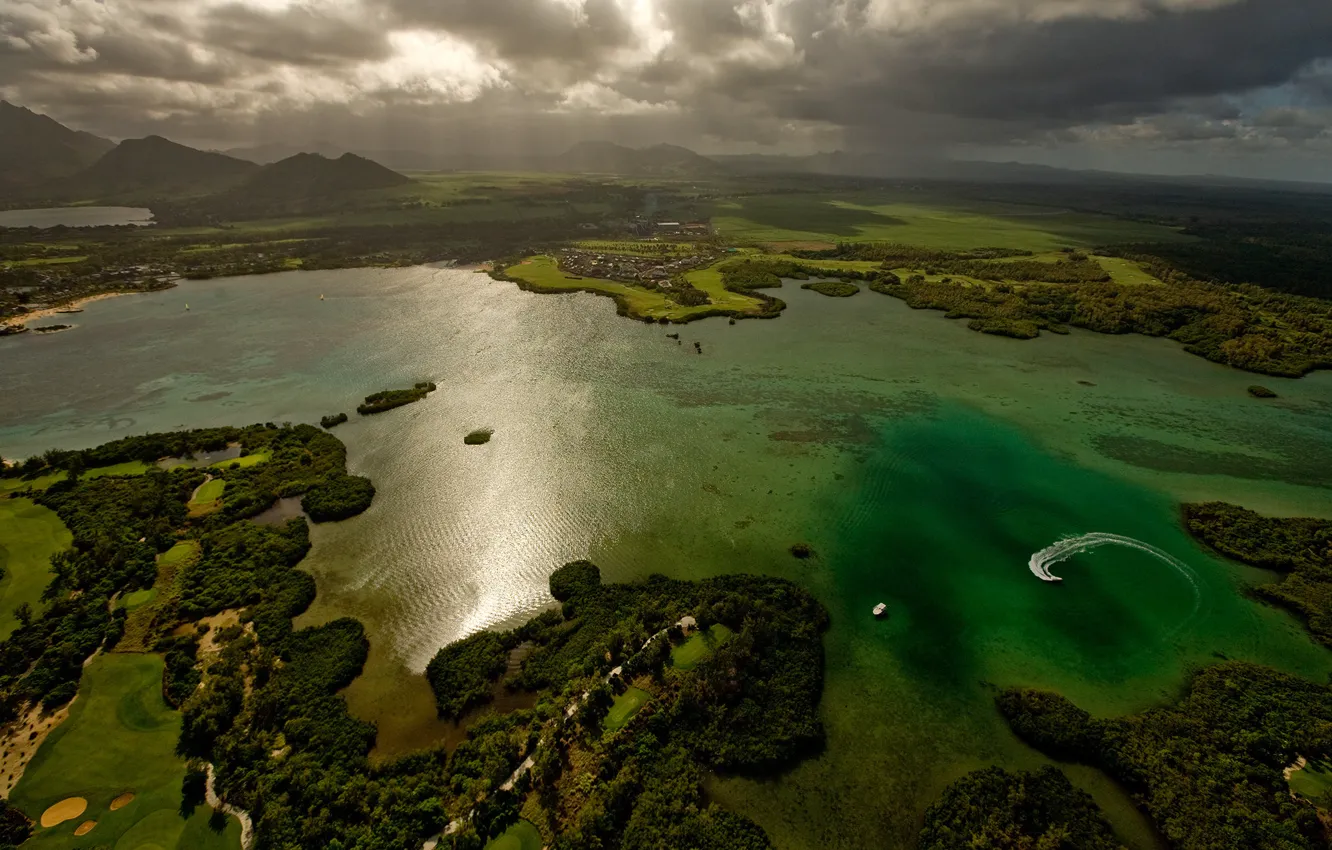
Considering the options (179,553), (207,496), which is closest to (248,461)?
(207,496)

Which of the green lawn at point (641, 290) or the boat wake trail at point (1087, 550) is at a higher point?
the green lawn at point (641, 290)

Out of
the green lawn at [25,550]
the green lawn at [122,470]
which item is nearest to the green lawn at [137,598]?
the green lawn at [25,550]

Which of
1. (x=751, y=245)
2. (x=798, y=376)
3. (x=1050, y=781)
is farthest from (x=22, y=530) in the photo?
(x=751, y=245)

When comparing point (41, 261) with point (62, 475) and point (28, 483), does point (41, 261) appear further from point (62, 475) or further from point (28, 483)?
point (28, 483)

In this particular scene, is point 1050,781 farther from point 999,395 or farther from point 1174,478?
point 999,395

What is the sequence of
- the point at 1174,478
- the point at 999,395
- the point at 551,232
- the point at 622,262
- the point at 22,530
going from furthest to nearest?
the point at 551,232 < the point at 622,262 < the point at 999,395 < the point at 1174,478 < the point at 22,530

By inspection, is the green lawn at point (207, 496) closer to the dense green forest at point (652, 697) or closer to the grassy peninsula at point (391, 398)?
the grassy peninsula at point (391, 398)

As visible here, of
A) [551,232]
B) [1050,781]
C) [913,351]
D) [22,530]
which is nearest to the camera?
[1050,781]

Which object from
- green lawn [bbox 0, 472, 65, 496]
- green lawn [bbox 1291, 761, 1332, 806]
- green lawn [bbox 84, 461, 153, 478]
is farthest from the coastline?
green lawn [bbox 1291, 761, 1332, 806]
